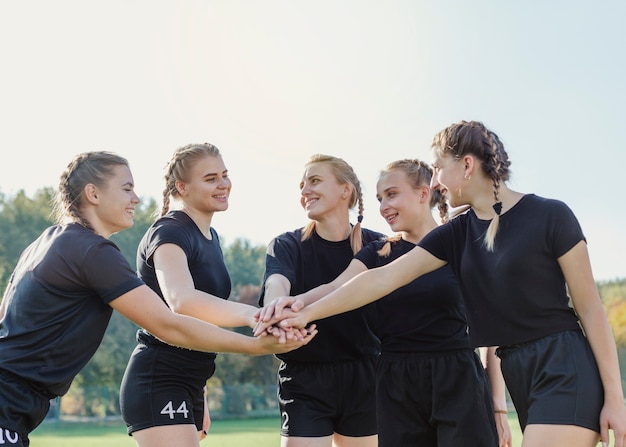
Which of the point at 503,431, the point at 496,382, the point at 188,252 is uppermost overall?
the point at 188,252

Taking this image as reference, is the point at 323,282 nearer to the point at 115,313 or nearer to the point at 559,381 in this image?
the point at 559,381

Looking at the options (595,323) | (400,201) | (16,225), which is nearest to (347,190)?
(400,201)

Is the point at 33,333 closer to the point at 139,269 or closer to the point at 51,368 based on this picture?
the point at 51,368

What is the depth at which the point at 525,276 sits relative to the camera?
4473 millimetres

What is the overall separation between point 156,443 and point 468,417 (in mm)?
2038

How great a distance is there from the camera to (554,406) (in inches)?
170

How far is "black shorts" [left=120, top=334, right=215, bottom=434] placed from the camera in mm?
5457

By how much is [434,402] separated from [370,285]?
37.7 inches

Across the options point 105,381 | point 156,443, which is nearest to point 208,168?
point 156,443

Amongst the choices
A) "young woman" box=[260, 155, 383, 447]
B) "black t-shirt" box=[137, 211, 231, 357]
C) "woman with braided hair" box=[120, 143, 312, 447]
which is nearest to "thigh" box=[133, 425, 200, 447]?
"woman with braided hair" box=[120, 143, 312, 447]

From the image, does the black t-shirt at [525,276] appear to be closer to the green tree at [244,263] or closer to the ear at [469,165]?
the ear at [469,165]

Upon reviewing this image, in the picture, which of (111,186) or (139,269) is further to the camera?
(139,269)

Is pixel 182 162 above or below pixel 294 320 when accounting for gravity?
above

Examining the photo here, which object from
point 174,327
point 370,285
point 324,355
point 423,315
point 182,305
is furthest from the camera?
point 324,355
